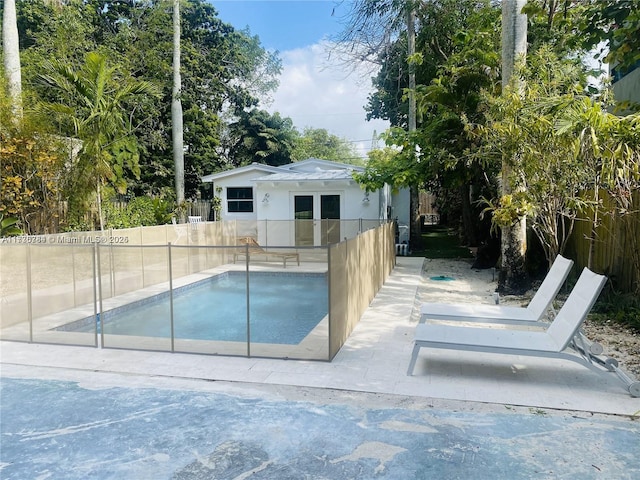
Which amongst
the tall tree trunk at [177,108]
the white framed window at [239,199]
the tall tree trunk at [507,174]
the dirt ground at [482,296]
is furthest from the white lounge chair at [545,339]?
the tall tree trunk at [177,108]

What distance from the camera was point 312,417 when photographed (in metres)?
4.14

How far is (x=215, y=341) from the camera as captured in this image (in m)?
6.28

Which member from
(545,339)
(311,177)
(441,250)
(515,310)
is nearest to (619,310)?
(515,310)

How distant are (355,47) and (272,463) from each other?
17.8 m

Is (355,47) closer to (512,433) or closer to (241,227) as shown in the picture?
(241,227)

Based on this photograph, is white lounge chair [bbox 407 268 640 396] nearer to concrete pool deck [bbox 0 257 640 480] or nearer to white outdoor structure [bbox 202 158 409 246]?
concrete pool deck [bbox 0 257 640 480]

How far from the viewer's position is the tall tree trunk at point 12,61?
33.0 feet

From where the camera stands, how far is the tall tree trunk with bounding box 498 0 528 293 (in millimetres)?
9766

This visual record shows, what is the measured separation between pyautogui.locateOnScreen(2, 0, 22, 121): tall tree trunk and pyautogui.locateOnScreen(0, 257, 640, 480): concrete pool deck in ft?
21.4

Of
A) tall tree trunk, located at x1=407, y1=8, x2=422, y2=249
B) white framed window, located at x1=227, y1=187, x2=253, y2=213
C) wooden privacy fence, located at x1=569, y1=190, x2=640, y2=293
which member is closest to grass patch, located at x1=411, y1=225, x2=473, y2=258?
tall tree trunk, located at x1=407, y1=8, x2=422, y2=249

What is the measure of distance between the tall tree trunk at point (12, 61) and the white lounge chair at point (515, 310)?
9531mm

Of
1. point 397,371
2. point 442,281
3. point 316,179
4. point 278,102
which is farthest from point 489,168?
point 278,102

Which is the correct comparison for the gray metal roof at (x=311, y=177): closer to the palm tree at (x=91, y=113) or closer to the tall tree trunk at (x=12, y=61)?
the palm tree at (x=91, y=113)

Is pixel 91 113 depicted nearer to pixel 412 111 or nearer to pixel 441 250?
pixel 412 111
